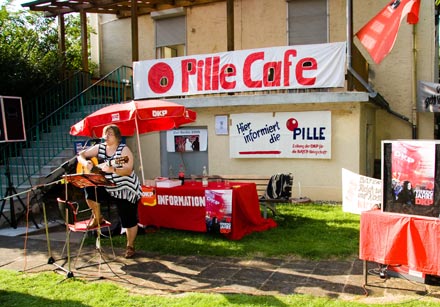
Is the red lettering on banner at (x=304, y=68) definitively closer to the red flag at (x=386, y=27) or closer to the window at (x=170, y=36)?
the red flag at (x=386, y=27)

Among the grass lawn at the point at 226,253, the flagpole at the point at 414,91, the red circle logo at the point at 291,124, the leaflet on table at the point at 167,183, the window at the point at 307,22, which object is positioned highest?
the window at the point at 307,22

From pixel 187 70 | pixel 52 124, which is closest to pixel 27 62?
pixel 52 124

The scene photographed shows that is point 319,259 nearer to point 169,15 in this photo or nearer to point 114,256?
point 114,256

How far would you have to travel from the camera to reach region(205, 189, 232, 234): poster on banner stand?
6.66m

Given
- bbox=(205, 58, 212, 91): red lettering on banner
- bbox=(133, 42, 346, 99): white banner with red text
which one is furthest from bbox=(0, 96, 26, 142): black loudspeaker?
bbox=(205, 58, 212, 91): red lettering on banner

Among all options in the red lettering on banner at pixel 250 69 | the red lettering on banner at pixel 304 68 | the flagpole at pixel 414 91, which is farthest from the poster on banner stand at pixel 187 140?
the flagpole at pixel 414 91

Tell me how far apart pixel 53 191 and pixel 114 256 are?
17.8 ft

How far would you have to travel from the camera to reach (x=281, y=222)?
25.8 ft

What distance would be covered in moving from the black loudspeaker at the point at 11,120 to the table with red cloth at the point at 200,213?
2966 millimetres

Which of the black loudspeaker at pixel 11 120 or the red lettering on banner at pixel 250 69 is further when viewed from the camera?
the red lettering on banner at pixel 250 69

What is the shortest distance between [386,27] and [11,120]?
8.03 metres

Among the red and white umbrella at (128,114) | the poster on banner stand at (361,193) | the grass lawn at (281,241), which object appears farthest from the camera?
the red and white umbrella at (128,114)

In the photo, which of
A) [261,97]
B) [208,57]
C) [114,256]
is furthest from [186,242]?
[208,57]

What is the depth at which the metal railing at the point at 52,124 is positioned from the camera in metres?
9.91
